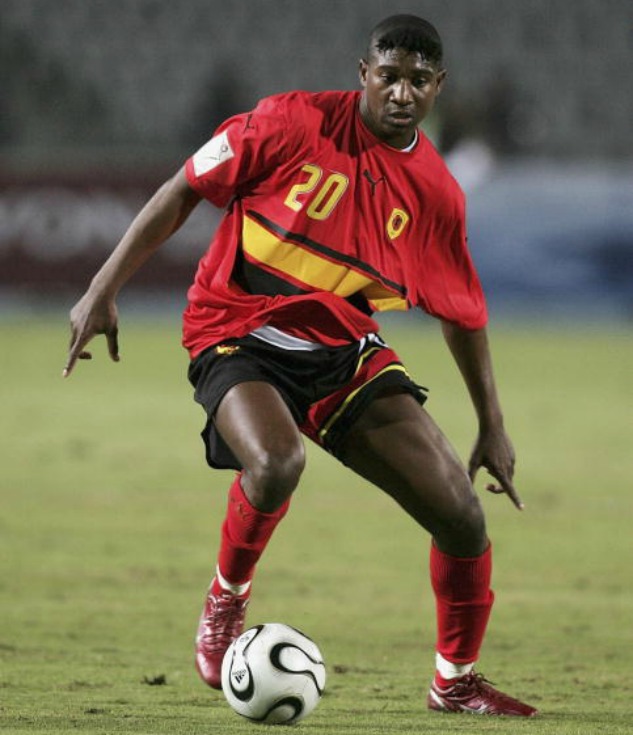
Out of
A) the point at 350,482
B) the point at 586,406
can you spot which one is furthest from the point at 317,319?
the point at 586,406

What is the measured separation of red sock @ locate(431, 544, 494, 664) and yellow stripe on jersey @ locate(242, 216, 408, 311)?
89 cm

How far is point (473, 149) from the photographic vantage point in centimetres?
1986

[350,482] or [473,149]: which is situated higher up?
[350,482]

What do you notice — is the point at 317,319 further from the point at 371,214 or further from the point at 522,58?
the point at 522,58

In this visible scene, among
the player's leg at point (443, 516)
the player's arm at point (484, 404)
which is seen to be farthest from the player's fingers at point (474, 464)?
the player's leg at point (443, 516)

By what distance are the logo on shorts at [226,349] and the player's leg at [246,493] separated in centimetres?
17

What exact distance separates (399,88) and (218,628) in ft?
6.05

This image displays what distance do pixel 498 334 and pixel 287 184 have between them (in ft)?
47.7

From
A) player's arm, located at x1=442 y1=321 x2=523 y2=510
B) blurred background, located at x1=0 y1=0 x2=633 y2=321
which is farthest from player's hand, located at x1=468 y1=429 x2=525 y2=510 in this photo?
blurred background, located at x1=0 y1=0 x2=633 y2=321

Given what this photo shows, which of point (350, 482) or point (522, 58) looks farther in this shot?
point (522, 58)

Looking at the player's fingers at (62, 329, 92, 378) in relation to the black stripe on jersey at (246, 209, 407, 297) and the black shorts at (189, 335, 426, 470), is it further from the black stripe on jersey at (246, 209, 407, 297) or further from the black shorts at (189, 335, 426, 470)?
the black stripe on jersey at (246, 209, 407, 297)

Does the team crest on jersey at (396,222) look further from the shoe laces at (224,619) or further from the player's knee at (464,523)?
the shoe laces at (224,619)

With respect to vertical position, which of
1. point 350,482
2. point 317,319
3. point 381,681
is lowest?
point 350,482

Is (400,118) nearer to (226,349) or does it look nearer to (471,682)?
(226,349)
